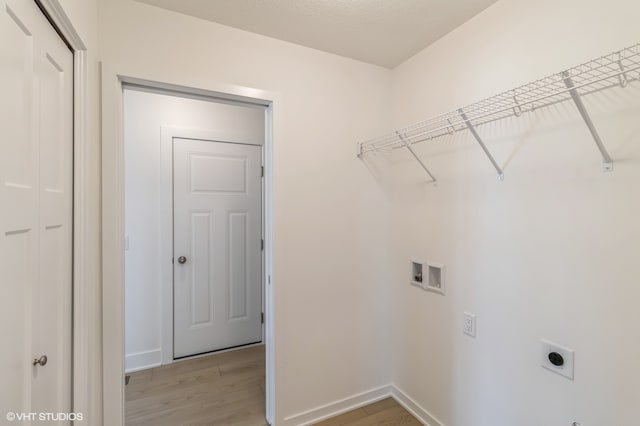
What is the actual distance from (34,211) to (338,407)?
1975mm

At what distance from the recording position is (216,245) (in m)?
2.72

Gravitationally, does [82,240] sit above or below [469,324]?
above

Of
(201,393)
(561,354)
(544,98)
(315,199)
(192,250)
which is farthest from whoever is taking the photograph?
(192,250)

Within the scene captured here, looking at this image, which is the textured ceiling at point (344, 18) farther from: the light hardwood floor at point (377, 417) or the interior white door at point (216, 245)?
the light hardwood floor at point (377, 417)

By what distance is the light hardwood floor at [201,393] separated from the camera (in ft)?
6.16

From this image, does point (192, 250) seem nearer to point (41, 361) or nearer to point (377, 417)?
point (41, 361)

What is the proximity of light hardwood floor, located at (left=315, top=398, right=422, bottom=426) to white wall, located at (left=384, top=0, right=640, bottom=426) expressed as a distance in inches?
5.9

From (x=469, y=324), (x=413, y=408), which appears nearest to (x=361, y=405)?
(x=413, y=408)

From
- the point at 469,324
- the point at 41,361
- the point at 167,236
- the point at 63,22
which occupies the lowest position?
the point at 469,324

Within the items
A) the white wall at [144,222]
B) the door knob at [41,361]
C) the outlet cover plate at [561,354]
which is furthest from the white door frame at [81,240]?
the outlet cover plate at [561,354]

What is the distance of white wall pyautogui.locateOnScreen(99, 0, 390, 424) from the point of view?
62.5 inches

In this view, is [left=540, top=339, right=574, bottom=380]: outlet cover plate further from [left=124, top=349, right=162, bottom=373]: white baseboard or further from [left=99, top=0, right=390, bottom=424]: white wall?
[left=124, top=349, right=162, bottom=373]: white baseboard

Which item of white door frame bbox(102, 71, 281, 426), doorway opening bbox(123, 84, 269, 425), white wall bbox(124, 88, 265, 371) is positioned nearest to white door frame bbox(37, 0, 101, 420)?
white door frame bbox(102, 71, 281, 426)

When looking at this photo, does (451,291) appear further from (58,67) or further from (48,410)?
(58,67)
